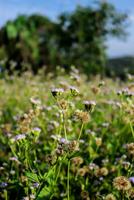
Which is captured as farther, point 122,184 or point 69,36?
point 69,36

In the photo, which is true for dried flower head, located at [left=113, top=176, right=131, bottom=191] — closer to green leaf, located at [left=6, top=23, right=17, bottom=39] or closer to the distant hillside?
green leaf, located at [left=6, top=23, right=17, bottom=39]

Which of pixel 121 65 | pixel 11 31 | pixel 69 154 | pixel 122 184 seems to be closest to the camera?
pixel 122 184

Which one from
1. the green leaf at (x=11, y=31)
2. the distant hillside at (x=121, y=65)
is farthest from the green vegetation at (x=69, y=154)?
the distant hillside at (x=121, y=65)

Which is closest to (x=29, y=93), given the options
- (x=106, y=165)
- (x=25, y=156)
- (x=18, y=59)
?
(x=106, y=165)

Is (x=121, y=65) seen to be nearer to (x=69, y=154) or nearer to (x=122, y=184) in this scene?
(x=69, y=154)

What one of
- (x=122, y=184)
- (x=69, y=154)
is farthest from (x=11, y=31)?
(x=122, y=184)

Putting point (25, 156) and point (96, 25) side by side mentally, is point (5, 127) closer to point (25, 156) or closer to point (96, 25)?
point (25, 156)

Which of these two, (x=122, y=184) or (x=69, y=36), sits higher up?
(x=69, y=36)
